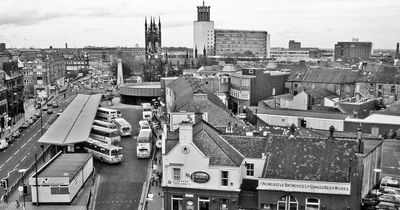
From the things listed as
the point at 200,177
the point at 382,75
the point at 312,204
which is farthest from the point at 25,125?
the point at 382,75

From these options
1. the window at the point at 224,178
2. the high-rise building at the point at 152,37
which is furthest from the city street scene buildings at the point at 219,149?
the high-rise building at the point at 152,37

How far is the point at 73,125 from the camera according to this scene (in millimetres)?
57062

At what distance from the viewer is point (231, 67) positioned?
92375 mm

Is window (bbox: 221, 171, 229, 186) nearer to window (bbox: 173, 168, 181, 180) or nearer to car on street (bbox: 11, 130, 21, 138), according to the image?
window (bbox: 173, 168, 181, 180)

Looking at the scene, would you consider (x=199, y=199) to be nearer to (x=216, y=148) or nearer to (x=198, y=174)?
(x=198, y=174)

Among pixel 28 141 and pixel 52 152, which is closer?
pixel 52 152

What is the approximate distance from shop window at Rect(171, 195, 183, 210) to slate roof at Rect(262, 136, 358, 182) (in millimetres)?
5824

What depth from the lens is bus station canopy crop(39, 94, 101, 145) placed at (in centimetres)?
4966

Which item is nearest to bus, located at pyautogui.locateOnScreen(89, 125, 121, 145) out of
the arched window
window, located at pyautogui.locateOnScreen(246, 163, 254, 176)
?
window, located at pyautogui.locateOnScreen(246, 163, 254, 176)

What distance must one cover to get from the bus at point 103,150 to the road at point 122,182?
675 mm

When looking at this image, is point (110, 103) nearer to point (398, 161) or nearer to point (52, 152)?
point (52, 152)

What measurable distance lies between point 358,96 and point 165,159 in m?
50.9

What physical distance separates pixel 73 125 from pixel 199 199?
31.8 meters

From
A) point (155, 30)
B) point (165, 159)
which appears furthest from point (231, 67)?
point (155, 30)
